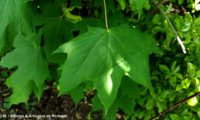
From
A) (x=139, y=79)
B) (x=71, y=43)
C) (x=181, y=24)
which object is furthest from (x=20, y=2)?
(x=181, y=24)

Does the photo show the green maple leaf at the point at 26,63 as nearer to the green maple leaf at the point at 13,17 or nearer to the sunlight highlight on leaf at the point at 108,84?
the green maple leaf at the point at 13,17

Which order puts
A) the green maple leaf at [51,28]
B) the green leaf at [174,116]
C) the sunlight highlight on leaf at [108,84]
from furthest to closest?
the green leaf at [174,116], the green maple leaf at [51,28], the sunlight highlight on leaf at [108,84]

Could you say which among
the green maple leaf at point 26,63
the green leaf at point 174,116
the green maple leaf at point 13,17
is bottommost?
the green leaf at point 174,116

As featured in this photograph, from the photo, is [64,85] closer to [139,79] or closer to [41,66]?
[139,79]

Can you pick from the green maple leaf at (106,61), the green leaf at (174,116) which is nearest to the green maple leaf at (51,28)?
the green maple leaf at (106,61)

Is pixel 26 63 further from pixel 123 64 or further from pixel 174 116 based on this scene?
pixel 174 116

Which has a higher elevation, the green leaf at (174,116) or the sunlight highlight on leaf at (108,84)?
the sunlight highlight on leaf at (108,84)

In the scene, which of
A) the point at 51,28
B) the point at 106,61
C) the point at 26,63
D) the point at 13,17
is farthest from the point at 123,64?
the point at 26,63
